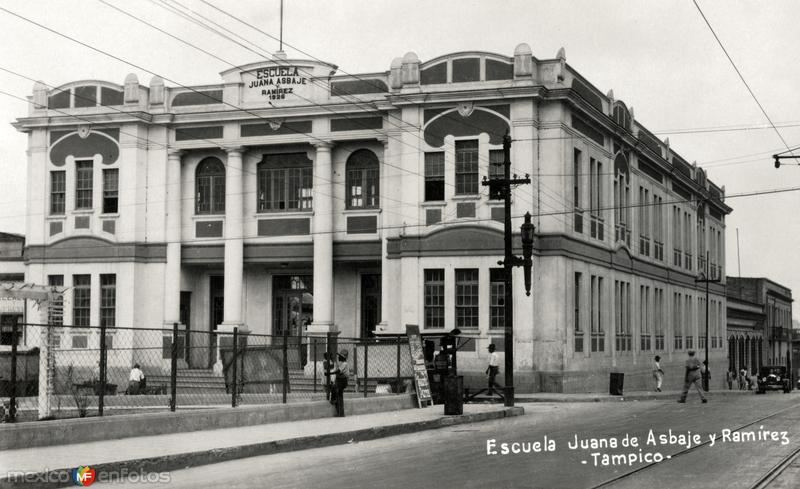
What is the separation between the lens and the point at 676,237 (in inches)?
2140

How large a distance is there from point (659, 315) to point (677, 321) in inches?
145

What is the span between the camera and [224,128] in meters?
40.6

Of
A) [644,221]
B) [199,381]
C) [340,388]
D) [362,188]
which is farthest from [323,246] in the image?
[644,221]

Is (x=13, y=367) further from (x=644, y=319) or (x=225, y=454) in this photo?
(x=644, y=319)

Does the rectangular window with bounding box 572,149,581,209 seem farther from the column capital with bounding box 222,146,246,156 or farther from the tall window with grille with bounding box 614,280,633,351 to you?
the column capital with bounding box 222,146,246,156

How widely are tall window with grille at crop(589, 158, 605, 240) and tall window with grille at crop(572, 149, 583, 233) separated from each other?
1.28 metres

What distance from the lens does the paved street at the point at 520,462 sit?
13.5 meters

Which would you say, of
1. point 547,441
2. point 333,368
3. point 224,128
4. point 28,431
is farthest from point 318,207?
point 28,431

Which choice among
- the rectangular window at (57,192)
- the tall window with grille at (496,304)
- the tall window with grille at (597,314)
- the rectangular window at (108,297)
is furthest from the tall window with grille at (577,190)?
the rectangular window at (57,192)

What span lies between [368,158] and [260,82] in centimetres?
500

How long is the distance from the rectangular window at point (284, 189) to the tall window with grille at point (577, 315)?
10.4 meters

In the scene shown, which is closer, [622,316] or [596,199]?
[596,199]

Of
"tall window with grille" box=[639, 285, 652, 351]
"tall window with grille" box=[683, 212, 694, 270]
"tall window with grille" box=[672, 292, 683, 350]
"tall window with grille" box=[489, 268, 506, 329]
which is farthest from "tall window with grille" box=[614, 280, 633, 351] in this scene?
"tall window with grille" box=[683, 212, 694, 270]

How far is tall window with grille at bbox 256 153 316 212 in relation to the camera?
40.5 m
